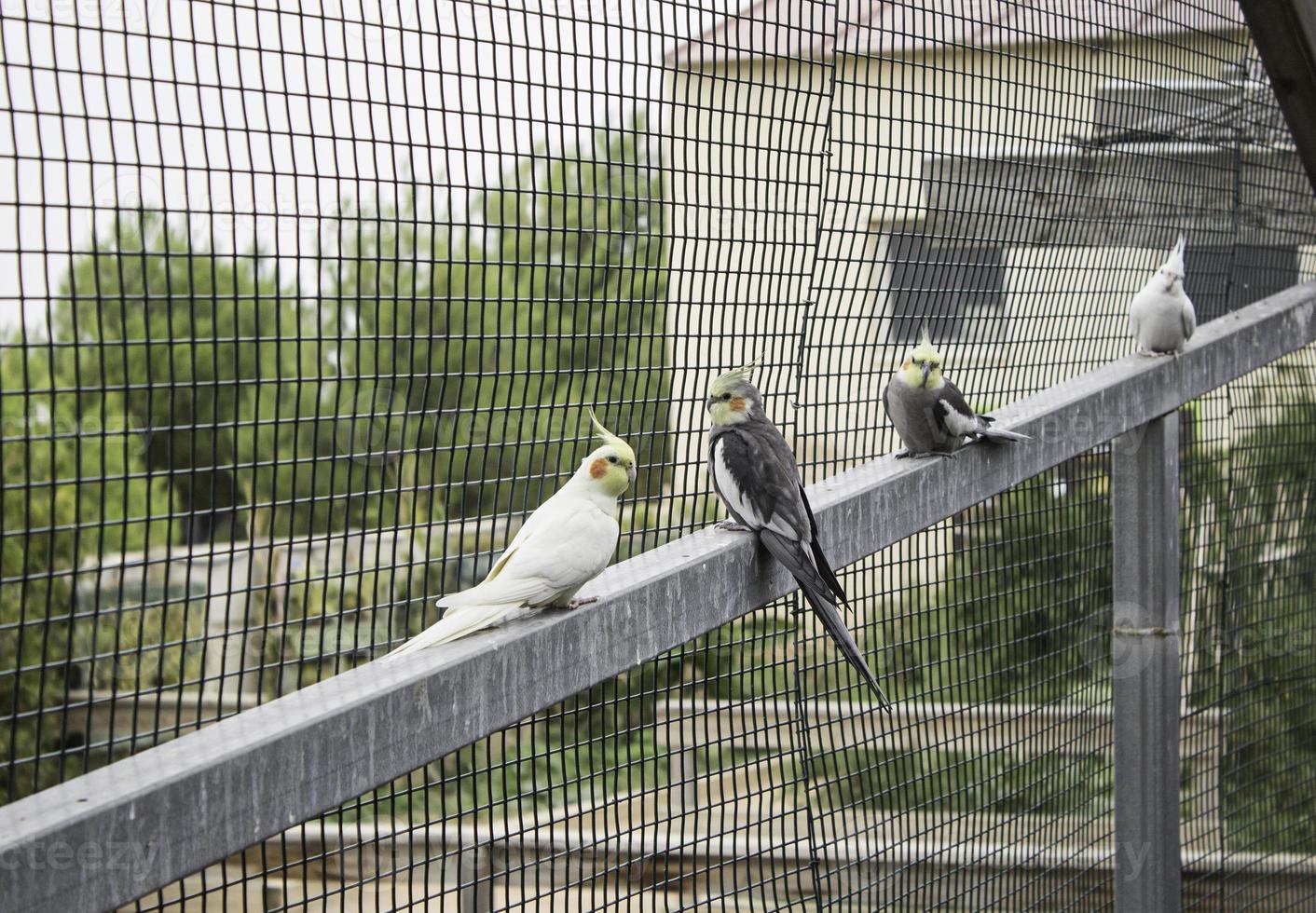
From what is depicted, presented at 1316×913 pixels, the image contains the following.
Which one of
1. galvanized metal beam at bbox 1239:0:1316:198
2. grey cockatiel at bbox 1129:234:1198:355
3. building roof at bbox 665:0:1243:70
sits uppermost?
building roof at bbox 665:0:1243:70

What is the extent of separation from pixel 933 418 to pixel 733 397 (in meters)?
0.47

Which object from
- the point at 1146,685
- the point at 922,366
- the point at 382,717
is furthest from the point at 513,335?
the point at 1146,685

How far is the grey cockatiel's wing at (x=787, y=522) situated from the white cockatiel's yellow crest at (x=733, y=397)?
0.39ft

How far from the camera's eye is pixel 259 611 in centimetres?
789

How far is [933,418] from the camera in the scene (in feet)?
7.49

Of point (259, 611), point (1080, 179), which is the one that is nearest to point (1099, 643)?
point (1080, 179)

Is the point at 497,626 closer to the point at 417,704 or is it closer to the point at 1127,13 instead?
the point at 417,704

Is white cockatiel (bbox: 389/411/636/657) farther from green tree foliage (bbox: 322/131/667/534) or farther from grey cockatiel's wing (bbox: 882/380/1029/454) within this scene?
grey cockatiel's wing (bbox: 882/380/1029/454)

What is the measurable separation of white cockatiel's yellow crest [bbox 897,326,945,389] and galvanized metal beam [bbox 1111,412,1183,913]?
1.54 feet

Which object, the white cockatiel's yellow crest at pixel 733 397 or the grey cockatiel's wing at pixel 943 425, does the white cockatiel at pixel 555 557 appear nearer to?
the white cockatiel's yellow crest at pixel 733 397

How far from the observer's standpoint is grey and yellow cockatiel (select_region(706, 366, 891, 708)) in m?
1.76

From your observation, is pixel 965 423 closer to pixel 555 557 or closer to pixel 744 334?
pixel 744 334

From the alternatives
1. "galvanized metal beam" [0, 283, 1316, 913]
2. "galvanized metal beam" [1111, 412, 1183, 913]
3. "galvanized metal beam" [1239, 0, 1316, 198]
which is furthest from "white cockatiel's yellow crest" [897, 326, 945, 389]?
"galvanized metal beam" [1239, 0, 1316, 198]

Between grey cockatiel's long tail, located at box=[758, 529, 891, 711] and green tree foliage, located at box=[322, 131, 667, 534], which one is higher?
green tree foliage, located at box=[322, 131, 667, 534]
